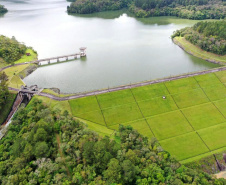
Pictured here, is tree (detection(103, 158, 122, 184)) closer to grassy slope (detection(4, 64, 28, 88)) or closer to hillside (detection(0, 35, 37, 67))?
grassy slope (detection(4, 64, 28, 88))

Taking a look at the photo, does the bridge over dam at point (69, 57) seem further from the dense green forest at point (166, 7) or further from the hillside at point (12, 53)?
the dense green forest at point (166, 7)

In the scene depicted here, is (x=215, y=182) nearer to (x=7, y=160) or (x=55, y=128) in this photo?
(x=55, y=128)

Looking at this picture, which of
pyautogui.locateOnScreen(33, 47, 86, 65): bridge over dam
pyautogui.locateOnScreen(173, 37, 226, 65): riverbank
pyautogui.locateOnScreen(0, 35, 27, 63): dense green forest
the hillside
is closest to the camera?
the hillside

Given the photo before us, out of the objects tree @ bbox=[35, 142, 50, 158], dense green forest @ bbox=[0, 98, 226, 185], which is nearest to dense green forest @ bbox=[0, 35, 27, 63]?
dense green forest @ bbox=[0, 98, 226, 185]

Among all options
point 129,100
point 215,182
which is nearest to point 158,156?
point 215,182

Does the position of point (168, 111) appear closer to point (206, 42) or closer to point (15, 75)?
point (206, 42)

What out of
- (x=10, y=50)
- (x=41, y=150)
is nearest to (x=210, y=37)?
(x=41, y=150)

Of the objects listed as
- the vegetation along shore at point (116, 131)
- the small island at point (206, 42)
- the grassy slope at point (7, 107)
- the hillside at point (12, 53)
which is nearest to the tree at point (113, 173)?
the vegetation along shore at point (116, 131)
